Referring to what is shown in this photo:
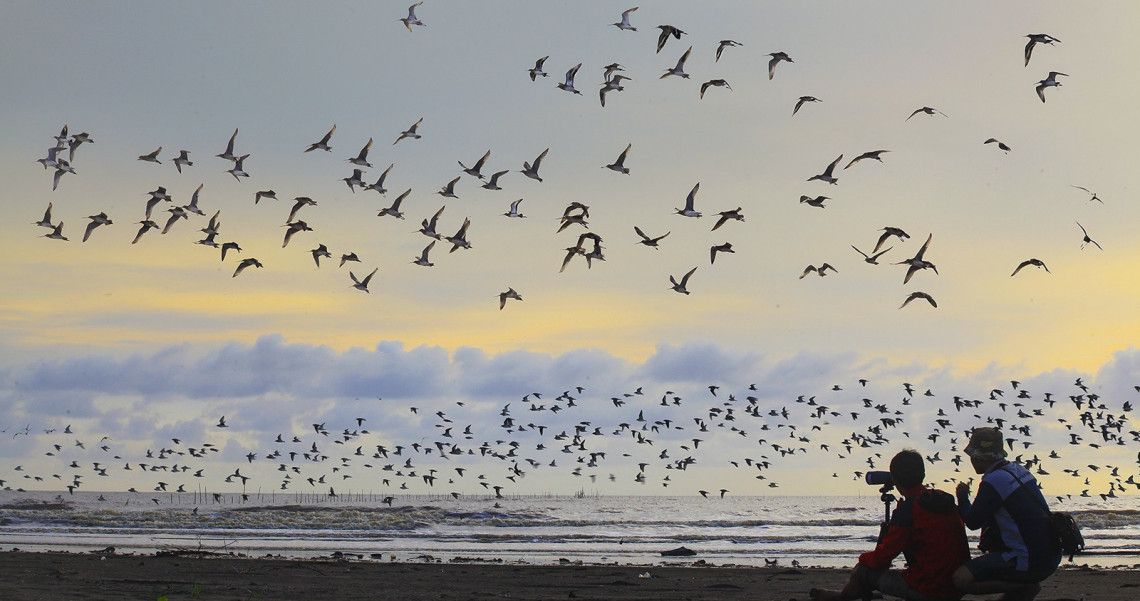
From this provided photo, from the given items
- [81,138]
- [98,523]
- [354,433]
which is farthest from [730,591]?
[354,433]

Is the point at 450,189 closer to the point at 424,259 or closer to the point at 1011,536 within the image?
the point at 424,259

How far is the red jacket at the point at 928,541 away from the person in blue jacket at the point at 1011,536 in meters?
0.12

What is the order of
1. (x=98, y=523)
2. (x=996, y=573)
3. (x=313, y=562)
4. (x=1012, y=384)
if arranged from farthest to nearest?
(x=1012, y=384) → (x=98, y=523) → (x=313, y=562) → (x=996, y=573)

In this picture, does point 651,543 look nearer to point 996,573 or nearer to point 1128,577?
point 1128,577

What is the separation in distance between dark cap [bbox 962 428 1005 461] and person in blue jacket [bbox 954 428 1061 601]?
161mm

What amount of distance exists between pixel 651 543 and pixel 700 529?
12314mm

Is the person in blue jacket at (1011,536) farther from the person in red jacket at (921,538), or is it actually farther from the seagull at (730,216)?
the seagull at (730,216)

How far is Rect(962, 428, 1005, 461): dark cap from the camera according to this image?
9.02m

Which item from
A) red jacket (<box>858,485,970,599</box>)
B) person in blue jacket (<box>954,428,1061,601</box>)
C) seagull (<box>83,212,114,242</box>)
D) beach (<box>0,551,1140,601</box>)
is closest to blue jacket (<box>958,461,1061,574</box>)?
person in blue jacket (<box>954,428,1061,601</box>)

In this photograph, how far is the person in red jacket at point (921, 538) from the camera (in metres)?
8.79

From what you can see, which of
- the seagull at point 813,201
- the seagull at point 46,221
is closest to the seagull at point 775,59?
the seagull at point 813,201

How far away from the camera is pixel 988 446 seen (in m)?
9.03

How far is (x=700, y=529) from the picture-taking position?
5188 cm

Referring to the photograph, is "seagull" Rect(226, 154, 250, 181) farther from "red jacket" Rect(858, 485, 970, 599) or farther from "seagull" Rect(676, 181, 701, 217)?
"red jacket" Rect(858, 485, 970, 599)
